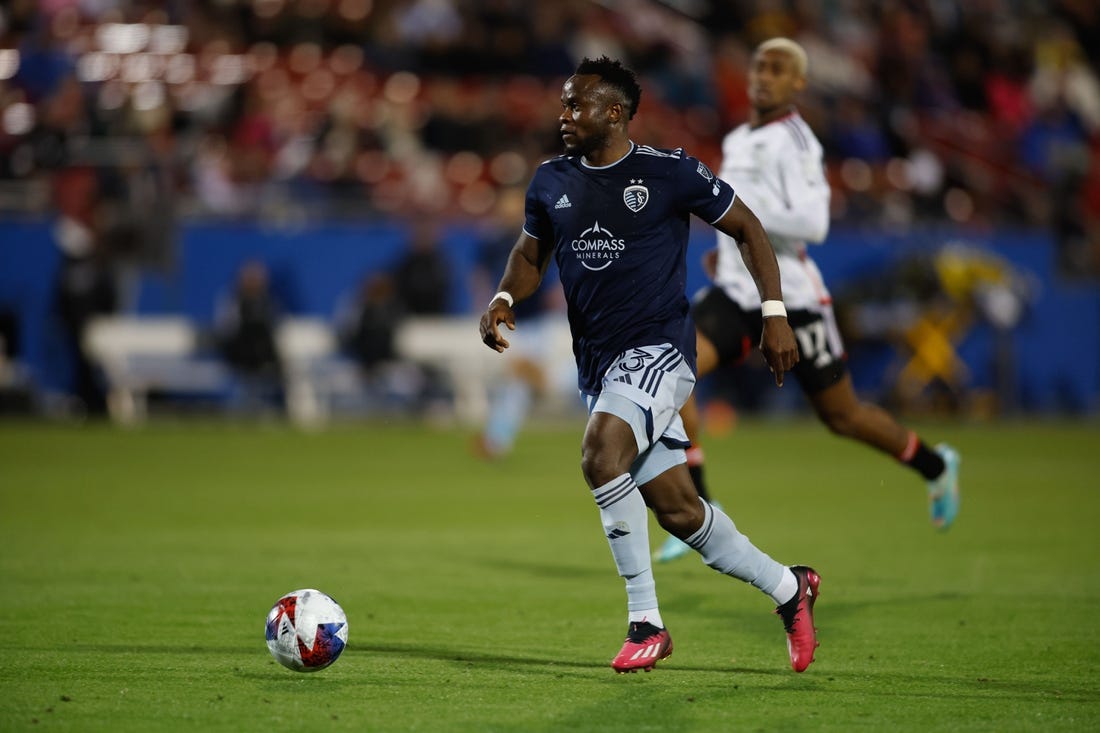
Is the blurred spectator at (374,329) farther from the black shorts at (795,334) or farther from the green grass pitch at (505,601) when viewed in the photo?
the black shorts at (795,334)

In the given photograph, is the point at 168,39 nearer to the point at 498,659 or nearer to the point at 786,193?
the point at 786,193

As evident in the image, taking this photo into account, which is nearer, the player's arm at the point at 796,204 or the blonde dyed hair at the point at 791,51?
the player's arm at the point at 796,204

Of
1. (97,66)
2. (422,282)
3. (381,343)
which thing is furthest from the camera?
(97,66)

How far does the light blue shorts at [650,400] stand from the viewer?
6742 mm

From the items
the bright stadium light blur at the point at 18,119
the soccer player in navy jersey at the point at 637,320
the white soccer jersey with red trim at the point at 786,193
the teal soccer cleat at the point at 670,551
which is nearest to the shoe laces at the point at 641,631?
the soccer player in navy jersey at the point at 637,320

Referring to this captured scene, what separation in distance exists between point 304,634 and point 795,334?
4.21 meters

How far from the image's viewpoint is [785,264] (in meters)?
9.75

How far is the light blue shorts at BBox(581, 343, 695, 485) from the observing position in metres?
6.74

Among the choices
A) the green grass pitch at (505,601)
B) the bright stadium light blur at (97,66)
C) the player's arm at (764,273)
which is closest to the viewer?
the green grass pitch at (505,601)

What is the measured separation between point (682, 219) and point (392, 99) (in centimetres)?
1764

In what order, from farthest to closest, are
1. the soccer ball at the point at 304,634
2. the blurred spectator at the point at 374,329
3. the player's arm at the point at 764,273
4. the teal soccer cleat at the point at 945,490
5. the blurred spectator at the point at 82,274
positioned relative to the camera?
the blurred spectator at the point at 374,329 < the blurred spectator at the point at 82,274 < the teal soccer cleat at the point at 945,490 < the player's arm at the point at 764,273 < the soccer ball at the point at 304,634

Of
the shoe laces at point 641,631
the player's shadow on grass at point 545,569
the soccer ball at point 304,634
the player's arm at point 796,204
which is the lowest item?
the player's shadow on grass at point 545,569

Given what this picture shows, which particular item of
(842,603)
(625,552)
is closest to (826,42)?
(842,603)

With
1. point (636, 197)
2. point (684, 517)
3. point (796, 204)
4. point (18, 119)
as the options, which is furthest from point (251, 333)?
point (684, 517)
